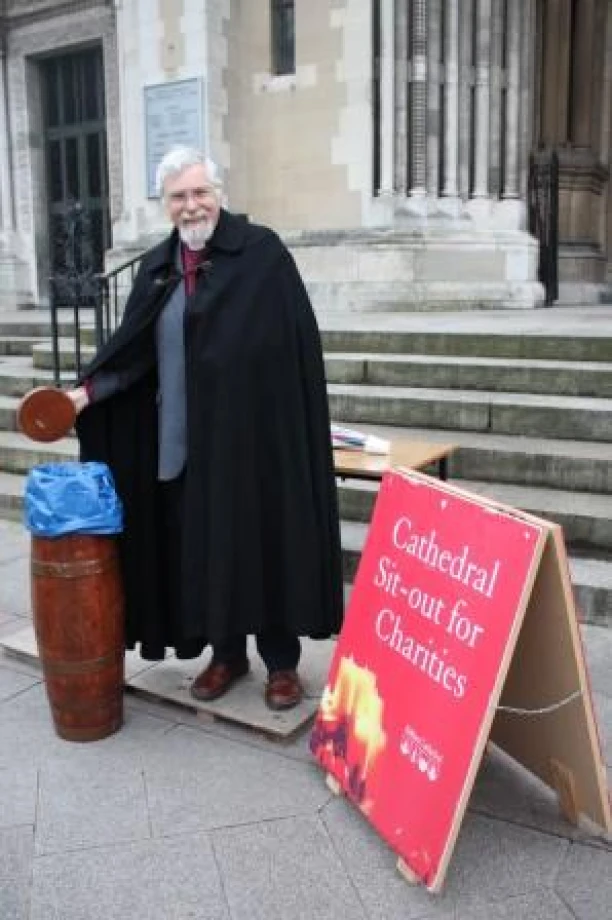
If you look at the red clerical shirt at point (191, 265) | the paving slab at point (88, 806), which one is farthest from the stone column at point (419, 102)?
the paving slab at point (88, 806)

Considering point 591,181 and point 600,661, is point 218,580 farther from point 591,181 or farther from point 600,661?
point 591,181

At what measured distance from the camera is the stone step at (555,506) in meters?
4.48

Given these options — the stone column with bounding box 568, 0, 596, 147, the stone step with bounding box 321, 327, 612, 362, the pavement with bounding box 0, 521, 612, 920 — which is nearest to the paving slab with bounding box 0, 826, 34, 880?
the pavement with bounding box 0, 521, 612, 920

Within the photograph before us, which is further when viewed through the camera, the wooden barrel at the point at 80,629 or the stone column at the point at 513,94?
the stone column at the point at 513,94

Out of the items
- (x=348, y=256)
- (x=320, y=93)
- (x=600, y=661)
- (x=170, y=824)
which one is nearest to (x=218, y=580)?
(x=170, y=824)

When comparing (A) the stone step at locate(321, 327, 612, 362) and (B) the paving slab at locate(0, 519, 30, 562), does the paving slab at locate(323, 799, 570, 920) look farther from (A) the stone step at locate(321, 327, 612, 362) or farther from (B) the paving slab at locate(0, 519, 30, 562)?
(A) the stone step at locate(321, 327, 612, 362)

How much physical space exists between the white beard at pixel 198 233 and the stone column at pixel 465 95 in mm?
7886

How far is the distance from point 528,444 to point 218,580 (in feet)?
9.37

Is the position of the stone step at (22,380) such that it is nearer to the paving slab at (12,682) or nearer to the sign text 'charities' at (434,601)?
the paving slab at (12,682)

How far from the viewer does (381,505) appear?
9.32ft

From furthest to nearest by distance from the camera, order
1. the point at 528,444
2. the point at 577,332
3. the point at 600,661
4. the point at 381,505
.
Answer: the point at 577,332
the point at 528,444
the point at 600,661
the point at 381,505

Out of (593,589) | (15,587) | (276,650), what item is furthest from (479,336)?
(276,650)

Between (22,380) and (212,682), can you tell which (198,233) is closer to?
(212,682)

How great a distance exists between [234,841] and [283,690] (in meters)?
0.78
